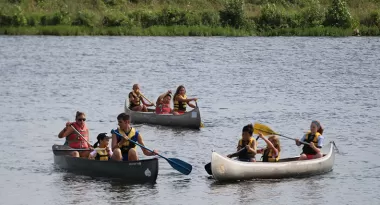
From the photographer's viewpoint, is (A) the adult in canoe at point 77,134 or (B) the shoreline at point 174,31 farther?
(B) the shoreline at point 174,31

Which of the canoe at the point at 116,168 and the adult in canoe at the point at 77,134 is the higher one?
the adult in canoe at the point at 77,134

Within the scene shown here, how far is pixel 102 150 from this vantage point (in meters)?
19.9

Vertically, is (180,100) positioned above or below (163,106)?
above

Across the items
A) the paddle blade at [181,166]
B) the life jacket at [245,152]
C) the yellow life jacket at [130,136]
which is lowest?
the paddle blade at [181,166]

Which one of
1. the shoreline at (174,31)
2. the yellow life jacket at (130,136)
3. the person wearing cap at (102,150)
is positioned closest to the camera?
the yellow life jacket at (130,136)

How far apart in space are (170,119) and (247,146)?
8063 millimetres

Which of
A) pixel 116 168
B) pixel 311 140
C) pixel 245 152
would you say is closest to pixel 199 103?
pixel 311 140

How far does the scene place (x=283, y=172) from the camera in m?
20.2

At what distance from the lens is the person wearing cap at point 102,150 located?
1977cm

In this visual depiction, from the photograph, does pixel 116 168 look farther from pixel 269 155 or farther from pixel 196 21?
pixel 196 21

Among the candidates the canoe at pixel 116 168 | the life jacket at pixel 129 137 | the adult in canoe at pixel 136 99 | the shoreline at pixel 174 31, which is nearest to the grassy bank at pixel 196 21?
the shoreline at pixel 174 31

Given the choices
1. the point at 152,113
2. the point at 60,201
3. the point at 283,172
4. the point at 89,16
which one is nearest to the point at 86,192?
the point at 60,201

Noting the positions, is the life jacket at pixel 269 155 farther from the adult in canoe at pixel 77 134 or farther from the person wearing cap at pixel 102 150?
the adult in canoe at pixel 77 134

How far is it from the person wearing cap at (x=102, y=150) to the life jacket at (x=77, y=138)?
715mm
